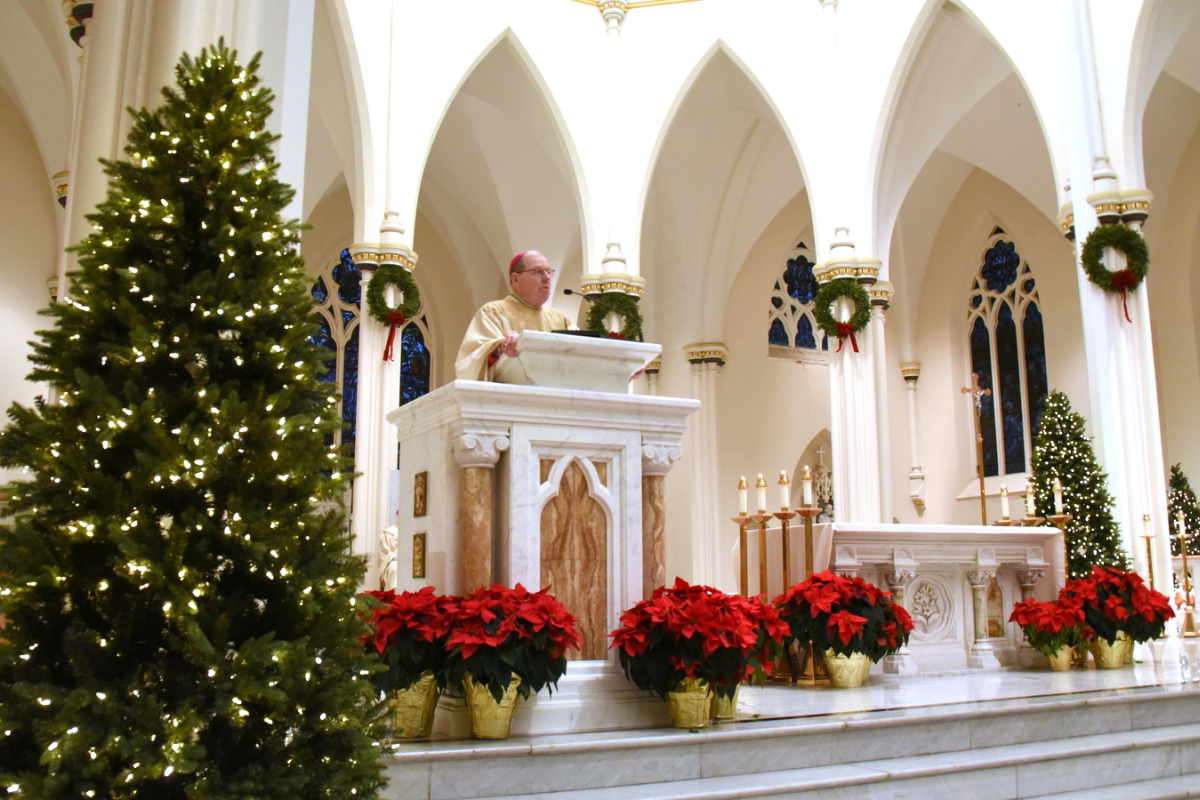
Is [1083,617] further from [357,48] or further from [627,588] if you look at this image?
[357,48]

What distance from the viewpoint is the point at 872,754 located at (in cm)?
468

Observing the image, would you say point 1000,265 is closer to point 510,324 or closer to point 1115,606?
point 1115,606

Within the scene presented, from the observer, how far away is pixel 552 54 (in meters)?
14.8

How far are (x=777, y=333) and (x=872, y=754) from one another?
15.9 meters

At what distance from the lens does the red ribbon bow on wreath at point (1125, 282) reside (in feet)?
37.6

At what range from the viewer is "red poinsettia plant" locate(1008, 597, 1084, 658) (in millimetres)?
Result: 7500

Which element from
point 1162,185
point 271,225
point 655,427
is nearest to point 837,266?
point 1162,185

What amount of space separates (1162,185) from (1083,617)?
1180cm

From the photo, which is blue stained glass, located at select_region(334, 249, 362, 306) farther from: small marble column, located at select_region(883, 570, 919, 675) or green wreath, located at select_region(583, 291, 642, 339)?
small marble column, located at select_region(883, 570, 919, 675)

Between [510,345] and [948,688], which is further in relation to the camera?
[948,688]

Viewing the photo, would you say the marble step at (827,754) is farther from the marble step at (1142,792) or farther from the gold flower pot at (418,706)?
the gold flower pot at (418,706)

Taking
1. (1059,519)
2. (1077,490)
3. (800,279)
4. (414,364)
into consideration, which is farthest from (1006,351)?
(1059,519)

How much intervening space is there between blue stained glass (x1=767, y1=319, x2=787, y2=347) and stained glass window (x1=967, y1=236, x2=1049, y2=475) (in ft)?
10.8

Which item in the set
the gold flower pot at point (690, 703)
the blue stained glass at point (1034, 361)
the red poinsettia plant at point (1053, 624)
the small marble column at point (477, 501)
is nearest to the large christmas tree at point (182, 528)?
the small marble column at point (477, 501)
